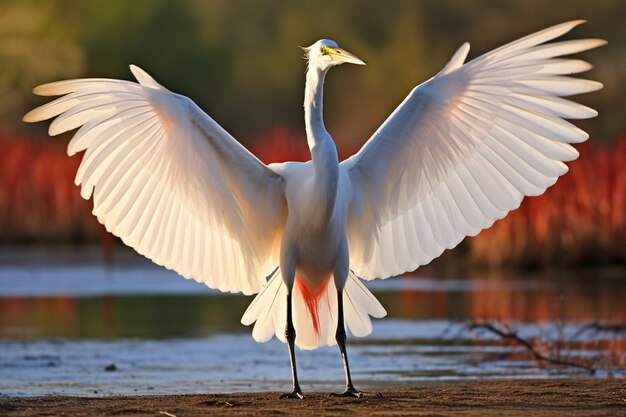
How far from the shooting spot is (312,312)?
10336 mm

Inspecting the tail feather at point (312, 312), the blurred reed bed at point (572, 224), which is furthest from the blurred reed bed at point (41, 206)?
the tail feather at point (312, 312)

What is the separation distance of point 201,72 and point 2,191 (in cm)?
1386

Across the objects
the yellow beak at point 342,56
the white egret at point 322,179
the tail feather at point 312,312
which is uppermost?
the yellow beak at point 342,56

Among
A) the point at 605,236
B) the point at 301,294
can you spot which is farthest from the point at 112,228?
the point at 605,236

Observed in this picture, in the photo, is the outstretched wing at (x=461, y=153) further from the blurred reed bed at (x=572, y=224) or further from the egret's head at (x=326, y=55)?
the blurred reed bed at (x=572, y=224)

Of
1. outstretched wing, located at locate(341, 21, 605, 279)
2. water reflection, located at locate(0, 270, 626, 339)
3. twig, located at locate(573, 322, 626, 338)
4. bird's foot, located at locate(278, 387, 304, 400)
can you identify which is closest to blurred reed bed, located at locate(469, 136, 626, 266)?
water reflection, located at locate(0, 270, 626, 339)

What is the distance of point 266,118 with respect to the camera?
37.7 m

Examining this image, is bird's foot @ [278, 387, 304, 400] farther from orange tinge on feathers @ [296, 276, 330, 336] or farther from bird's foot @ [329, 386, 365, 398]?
orange tinge on feathers @ [296, 276, 330, 336]

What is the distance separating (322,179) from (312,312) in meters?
1.25

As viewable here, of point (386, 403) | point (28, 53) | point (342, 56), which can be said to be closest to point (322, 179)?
point (342, 56)

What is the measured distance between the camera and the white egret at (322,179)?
954 centimetres

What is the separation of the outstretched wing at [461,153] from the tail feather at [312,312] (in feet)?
1.18

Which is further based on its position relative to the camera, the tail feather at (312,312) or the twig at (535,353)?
the twig at (535,353)

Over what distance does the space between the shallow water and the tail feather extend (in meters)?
0.44
